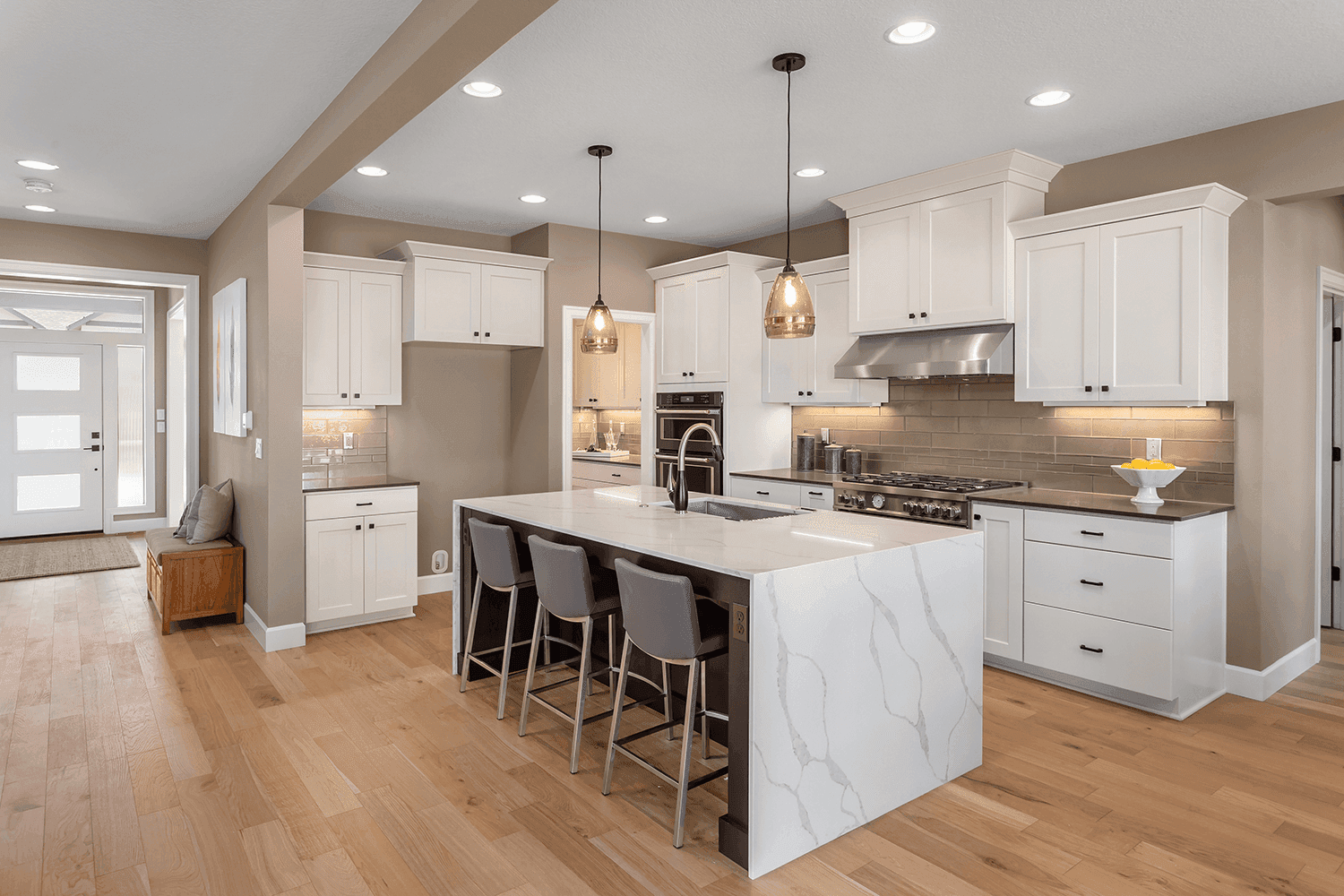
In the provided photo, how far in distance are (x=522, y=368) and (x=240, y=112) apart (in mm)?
2686

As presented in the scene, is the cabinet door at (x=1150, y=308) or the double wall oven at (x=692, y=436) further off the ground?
the cabinet door at (x=1150, y=308)

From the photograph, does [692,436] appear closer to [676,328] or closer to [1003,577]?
A: [676,328]

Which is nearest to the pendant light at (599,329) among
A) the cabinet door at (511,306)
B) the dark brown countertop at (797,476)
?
the cabinet door at (511,306)

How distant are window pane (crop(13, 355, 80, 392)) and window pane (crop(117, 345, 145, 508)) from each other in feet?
1.27

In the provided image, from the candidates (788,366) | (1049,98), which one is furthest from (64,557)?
(1049,98)

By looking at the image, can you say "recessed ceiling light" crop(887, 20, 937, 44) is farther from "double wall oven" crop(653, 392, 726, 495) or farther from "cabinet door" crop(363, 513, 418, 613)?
"cabinet door" crop(363, 513, 418, 613)

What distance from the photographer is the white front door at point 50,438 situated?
7.46 metres

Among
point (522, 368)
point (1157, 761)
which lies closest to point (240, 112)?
point (522, 368)

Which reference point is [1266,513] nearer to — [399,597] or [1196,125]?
[1196,125]

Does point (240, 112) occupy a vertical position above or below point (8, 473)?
above

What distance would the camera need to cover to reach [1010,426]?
15.1 feet

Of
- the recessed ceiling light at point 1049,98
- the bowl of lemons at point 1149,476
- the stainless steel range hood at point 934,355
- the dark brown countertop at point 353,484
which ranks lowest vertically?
the dark brown countertop at point 353,484

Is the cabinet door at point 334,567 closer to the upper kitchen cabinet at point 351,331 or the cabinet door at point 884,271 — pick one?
the upper kitchen cabinet at point 351,331

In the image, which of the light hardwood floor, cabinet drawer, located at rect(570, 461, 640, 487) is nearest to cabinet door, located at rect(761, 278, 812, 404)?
cabinet drawer, located at rect(570, 461, 640, 487)
